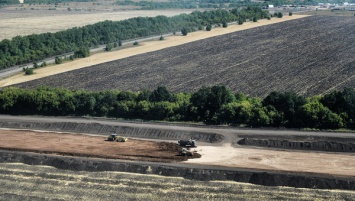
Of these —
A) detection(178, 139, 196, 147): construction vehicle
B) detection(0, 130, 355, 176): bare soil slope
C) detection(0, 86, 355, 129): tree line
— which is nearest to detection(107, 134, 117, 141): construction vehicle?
detection(0, 130, 355, 176): bare soil slope

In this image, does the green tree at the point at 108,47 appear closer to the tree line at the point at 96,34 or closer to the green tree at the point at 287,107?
the tree line at the point at 96,34

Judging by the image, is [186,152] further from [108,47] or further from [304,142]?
[108,47]

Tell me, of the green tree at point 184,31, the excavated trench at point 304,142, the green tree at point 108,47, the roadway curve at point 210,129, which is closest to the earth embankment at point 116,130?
the roadway curve at point 210,129

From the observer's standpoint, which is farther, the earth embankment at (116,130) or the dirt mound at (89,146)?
the earth embankment at (116,130)

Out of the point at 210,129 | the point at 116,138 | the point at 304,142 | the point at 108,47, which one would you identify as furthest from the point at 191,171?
the point at 108,47

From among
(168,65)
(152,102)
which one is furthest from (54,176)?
(168,65)

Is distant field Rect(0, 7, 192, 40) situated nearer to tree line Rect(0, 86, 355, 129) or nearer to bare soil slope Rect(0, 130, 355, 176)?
tree line Rect(0, 86, 355, 129)
